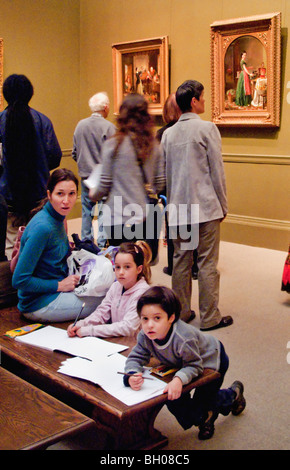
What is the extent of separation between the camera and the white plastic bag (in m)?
4.06

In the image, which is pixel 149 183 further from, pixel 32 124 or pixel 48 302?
pixel 32 124

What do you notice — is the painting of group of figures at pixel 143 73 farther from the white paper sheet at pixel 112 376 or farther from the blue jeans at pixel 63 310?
the white paper sheet at pixel 112 376

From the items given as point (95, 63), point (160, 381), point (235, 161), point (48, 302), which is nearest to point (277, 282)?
point (235, 161)

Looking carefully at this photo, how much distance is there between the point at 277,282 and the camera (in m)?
6.60

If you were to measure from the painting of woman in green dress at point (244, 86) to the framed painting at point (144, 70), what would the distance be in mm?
1253

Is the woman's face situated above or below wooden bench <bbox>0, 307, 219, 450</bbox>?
above

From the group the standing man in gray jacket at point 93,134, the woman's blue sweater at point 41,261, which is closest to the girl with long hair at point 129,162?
the woman's blue sweater at point 41,261

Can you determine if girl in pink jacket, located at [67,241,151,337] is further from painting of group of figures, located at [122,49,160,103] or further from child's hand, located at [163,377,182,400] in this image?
painting of group of figures, located at [122,49,160,103]

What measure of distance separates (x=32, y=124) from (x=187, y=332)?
333 cm

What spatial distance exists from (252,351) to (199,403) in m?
1.51

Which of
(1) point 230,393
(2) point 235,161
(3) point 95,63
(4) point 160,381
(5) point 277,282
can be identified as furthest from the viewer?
(3) point 95,63

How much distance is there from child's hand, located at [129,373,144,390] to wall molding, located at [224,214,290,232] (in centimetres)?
541

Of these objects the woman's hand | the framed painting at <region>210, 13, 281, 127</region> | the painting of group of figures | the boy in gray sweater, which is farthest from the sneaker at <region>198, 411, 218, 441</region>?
the painting of group of figures

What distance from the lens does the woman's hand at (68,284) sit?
4109mm
